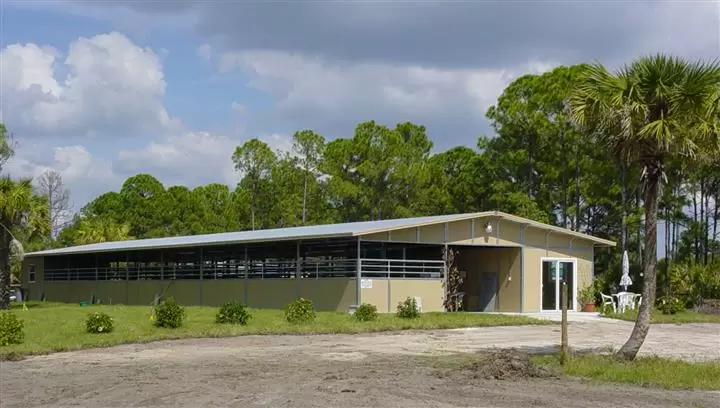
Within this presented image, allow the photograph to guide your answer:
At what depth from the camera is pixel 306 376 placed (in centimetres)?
1290

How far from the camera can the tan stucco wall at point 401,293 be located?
89.4 ft

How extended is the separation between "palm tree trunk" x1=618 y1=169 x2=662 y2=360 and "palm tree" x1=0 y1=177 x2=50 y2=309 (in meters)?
23.4

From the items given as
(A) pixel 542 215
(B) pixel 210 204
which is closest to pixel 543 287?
(A) pixel 542 215

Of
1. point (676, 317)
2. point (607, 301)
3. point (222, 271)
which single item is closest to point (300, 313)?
point (222, 271)

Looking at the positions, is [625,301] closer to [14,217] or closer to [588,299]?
[588,299]

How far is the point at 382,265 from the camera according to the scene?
2784cm

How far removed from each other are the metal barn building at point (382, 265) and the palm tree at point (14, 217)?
4.67m

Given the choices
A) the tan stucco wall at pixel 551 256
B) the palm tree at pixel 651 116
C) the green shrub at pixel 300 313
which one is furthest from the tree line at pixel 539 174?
the green shrub at pixel 300 313

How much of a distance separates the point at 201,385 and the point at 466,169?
143ft

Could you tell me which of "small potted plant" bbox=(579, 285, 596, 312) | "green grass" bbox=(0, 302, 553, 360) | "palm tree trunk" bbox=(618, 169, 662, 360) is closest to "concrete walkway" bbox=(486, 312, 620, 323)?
"small potted plant" bbox=(579, 285, 596, 312)

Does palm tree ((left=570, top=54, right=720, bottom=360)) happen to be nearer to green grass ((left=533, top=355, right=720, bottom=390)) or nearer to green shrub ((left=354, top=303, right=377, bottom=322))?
green grass ((left=533, top=355, right=720, bottom=390))

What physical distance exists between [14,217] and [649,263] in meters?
23.8

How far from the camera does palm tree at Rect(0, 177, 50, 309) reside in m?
30.8

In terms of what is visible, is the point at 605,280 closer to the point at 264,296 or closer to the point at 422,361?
the point at 264,296
